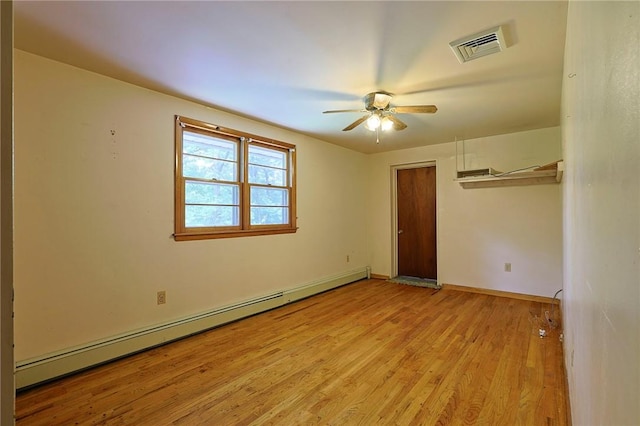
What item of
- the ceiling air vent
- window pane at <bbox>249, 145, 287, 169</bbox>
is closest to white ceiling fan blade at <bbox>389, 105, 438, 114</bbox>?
the ceiling air vent

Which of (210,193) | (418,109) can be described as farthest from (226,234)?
(418,109)

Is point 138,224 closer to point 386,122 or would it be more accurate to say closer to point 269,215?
point 269,215

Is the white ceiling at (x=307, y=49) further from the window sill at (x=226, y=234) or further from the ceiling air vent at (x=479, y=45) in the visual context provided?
the window sill at (x=226, y=234)

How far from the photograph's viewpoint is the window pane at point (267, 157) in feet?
12.1

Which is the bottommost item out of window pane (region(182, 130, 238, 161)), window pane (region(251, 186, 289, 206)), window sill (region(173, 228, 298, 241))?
window sill (region(173, 228, 298, 241))

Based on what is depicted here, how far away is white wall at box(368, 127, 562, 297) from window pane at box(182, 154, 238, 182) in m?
3.13

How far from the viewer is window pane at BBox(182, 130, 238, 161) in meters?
3.06

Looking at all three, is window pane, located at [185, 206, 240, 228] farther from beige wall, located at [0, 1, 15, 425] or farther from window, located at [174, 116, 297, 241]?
beige wall, located at [0, 1, 15, 425]

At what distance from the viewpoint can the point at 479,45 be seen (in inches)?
78.9

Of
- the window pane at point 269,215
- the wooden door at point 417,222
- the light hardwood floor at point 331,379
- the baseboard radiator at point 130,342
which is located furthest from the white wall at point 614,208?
the wooden door at point 417,222

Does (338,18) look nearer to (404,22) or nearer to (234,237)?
(404,22)

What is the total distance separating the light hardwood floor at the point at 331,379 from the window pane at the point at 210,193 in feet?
4.50

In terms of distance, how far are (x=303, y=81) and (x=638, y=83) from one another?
234 cm

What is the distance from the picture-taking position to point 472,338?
9.41ft
